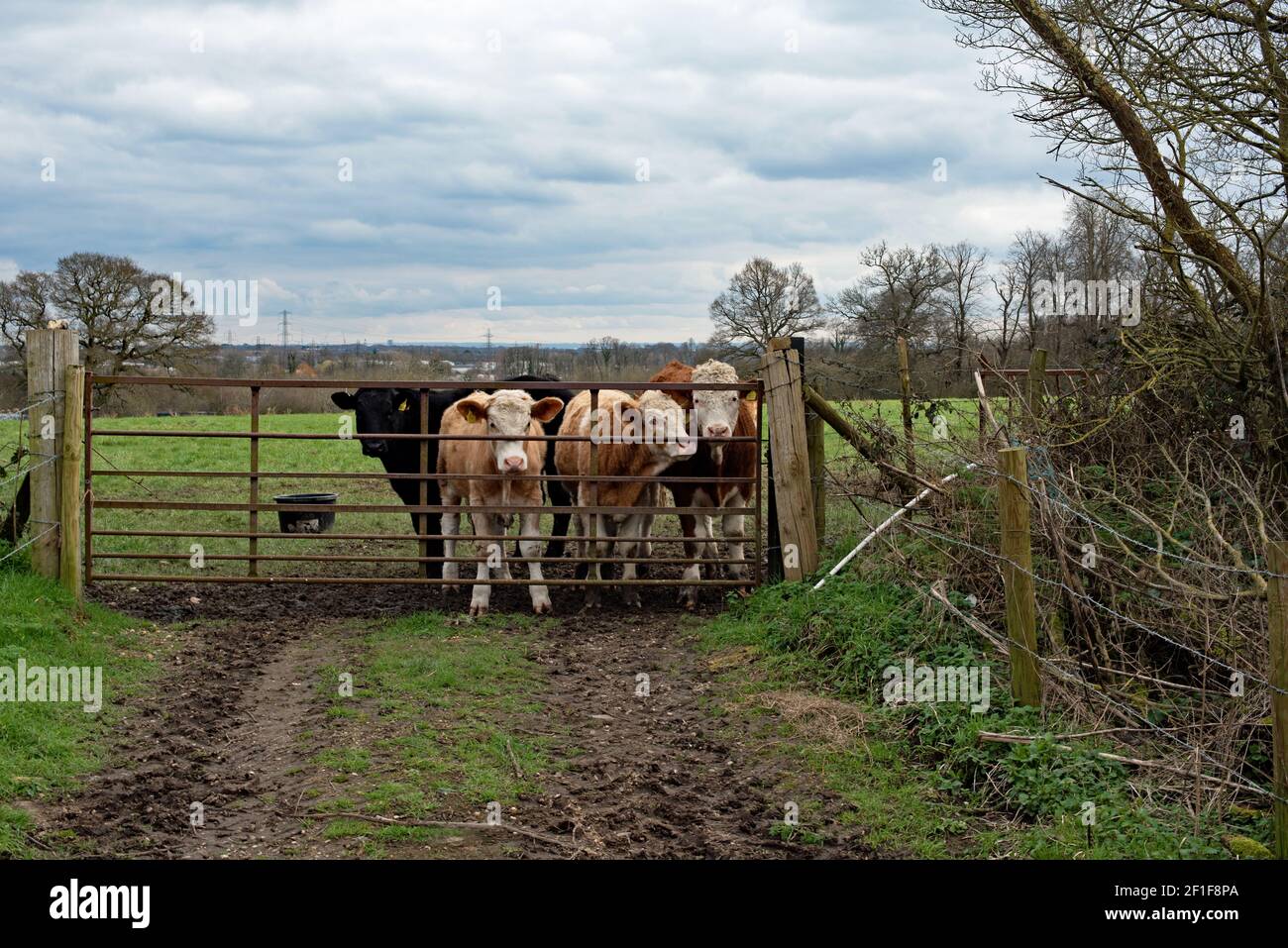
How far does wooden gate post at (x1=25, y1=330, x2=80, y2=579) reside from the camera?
8062 millimetres

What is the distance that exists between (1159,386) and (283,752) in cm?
610

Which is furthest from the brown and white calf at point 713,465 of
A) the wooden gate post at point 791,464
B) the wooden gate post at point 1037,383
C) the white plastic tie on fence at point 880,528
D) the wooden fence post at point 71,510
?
the wooden fence post at point 71,510

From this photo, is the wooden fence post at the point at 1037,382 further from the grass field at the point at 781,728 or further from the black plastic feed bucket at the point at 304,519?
the black plastic feed bucket at the point at 304,519

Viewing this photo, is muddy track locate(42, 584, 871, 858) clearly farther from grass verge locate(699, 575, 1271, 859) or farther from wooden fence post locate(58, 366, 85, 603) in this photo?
wooden fence post locate(58, 366, 85, 603)

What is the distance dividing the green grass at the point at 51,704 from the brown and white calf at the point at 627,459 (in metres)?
3.64

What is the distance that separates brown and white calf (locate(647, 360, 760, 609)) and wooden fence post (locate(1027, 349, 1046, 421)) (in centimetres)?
224

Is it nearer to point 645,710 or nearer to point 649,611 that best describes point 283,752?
point 645,710

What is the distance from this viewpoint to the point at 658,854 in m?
4.32

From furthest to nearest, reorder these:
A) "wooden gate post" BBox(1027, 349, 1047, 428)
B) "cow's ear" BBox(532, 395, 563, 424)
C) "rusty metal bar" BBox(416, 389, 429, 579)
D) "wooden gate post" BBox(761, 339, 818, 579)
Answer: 1. "rusty metal bar" BBox(416, 389, 429, 579)
2. "cow's ear" BBox(532, 395, 563, 424)
3. "wooden gate post" BBox(761, 339, 818, 579)
4. "wooden gate post" BBox(1027, 349, 1047, 428)

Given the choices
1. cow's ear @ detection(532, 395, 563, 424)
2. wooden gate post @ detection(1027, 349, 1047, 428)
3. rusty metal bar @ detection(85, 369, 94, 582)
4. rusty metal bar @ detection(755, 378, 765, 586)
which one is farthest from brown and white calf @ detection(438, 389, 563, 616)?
wooden gate post @ detection(1027, 349, 1047, 428)

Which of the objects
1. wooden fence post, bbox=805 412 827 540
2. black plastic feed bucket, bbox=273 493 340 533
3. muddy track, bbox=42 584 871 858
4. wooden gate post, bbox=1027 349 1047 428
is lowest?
muddy track, bbox=42 584 871 858

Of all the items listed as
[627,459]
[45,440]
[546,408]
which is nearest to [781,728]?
[627,459]
